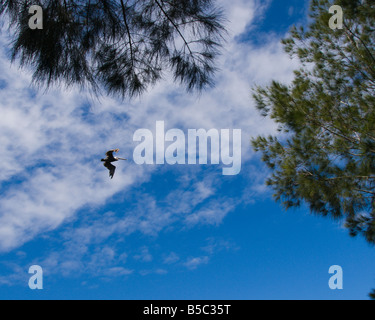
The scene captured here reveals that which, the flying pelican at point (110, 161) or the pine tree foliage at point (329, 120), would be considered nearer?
the flying pelican at point (110, 161)

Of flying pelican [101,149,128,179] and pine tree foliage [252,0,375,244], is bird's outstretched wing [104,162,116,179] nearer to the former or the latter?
flying pelican [101,149,128,179]

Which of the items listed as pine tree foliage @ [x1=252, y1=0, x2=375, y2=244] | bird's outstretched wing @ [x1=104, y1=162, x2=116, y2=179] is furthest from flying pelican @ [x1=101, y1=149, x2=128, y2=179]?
pine tree foliage @ [x1=252, y1=0, x2=375, y2=244]

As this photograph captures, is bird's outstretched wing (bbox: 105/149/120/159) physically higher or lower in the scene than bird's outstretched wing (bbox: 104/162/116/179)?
higher

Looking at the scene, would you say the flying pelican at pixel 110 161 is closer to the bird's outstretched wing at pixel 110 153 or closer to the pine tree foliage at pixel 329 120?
the bird's outstretched wing at pixel 110 153

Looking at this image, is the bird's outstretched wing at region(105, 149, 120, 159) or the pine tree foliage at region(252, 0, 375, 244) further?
the pine tree foliage at region(252, 0, 375, 244)

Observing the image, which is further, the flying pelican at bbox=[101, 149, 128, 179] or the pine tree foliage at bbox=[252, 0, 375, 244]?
the pine tree foliage at bbox=[252, 0, 375, 244]

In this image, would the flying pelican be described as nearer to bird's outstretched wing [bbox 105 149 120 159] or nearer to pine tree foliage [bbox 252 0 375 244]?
bird's outstretched wing [bbox 105 149 120 159]

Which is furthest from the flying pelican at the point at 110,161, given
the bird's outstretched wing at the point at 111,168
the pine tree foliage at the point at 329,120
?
the pine tree foliage at the point at 329,120

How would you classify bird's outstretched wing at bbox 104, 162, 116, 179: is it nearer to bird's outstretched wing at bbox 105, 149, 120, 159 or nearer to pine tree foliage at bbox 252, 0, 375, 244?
bird's outstretched wing at bbox 105, 149, 120, 159

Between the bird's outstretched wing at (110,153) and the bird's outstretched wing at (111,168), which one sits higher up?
the bird's outstretched wing at (110,153)

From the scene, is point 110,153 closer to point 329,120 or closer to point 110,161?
point 110,161

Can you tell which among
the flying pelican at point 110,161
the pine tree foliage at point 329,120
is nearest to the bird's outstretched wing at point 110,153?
the flying pelican at point 110,161
